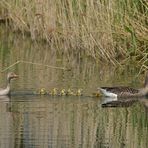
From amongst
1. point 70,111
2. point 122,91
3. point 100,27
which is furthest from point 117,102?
point 100,27

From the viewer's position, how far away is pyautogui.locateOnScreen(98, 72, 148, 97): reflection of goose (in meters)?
13.7

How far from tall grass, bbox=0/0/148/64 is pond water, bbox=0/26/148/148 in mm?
294

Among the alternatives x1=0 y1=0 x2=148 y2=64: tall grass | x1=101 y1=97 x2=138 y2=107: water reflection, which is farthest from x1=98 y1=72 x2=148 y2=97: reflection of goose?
x1=0 y1=0 x2=148 y2=64: tall grass

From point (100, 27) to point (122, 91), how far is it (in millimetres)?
3025

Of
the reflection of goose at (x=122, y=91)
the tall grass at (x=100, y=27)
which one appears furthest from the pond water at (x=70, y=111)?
the tall grass at (x=100, y=27)

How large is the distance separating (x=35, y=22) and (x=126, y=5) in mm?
4886

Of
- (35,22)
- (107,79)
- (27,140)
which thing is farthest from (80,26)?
(27,140)

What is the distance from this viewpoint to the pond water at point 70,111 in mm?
10391

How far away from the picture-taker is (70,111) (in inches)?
482

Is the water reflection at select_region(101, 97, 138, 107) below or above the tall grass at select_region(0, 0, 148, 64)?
below

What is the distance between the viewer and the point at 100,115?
39.8ft

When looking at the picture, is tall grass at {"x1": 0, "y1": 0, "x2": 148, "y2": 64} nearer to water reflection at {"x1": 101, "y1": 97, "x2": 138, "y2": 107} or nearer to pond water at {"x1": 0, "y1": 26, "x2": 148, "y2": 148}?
pond water at {"x1": 0, "y1": 26, "x2": 148, "y2": 148}

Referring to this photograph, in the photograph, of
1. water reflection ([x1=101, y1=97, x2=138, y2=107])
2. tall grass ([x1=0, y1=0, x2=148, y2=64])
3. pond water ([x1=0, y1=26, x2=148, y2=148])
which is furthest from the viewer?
tall grass ([x1=0, y1=0, x2=148, y2=64])

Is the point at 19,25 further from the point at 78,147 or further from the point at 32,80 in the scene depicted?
the point at 78,147
